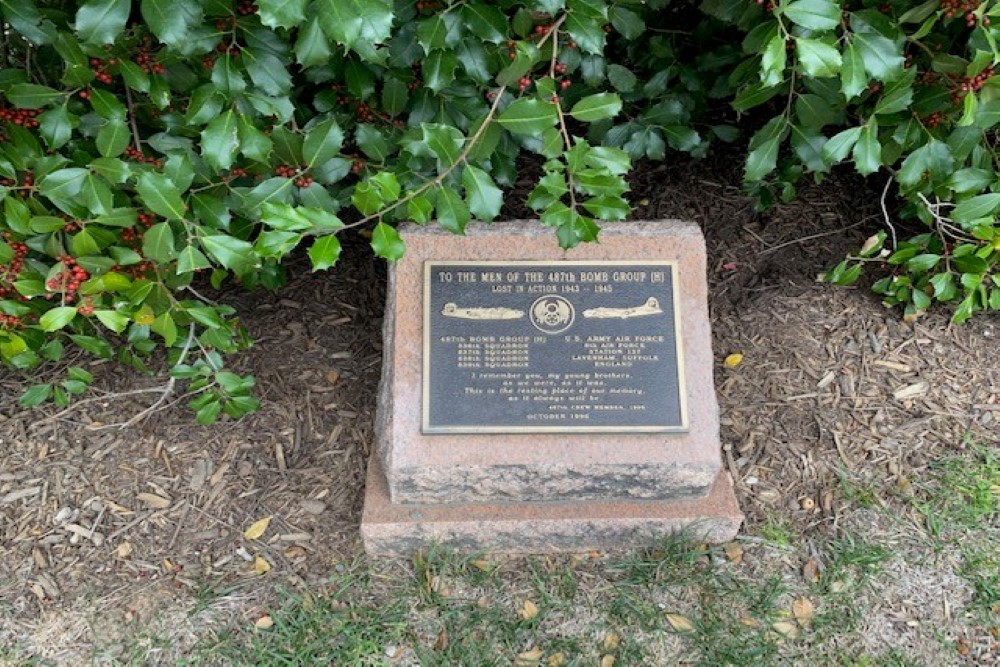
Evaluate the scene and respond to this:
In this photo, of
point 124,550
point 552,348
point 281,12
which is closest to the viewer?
point 281,12

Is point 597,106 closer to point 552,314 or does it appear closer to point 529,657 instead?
point 552,314

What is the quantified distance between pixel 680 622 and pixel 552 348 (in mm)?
960

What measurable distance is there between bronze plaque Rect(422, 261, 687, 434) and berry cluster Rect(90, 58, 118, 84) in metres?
1.05

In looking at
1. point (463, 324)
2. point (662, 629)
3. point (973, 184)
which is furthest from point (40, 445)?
point (973, 184)

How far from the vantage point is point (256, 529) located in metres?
2.71

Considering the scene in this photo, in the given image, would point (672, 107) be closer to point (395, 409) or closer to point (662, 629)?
point (395, 409)

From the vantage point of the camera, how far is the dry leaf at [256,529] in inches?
106

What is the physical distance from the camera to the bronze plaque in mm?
2477

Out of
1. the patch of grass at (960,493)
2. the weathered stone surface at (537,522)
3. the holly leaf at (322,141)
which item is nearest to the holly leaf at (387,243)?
the holly leaf at (322,141)

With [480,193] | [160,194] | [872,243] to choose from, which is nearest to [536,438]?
[480,193]

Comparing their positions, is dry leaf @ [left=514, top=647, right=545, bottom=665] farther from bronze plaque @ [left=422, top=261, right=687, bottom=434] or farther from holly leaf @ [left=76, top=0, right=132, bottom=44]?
holly leaf @ [left=76, top=0, right=132, bottom=44]

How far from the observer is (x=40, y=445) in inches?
113

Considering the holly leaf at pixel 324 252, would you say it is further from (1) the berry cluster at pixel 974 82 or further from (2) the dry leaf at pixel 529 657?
(1) the berry cluster at pixel 974 82

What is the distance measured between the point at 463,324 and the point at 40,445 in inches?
64.9
